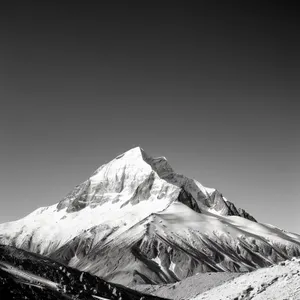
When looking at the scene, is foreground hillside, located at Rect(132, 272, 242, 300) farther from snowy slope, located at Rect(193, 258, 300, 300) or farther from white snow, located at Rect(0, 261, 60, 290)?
white snow, located at Rect(0, 261, 60, 290)

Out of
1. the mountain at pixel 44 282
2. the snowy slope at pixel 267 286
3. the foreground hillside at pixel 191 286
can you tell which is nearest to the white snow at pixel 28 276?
the mountain at pixel 44 282

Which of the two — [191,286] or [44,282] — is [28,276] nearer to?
[44,282]

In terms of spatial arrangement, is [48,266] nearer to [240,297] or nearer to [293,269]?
[240,297]

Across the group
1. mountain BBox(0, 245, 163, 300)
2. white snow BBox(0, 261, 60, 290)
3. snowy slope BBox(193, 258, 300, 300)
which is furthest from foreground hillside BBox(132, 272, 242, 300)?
white snow BBox(0, 261, 60, 290)

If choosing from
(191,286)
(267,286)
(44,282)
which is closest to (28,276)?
(44,282)

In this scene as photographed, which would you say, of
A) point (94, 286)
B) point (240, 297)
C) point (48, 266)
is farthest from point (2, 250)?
Answer: point (240, 297)

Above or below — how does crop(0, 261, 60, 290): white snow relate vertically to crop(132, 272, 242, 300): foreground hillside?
above
